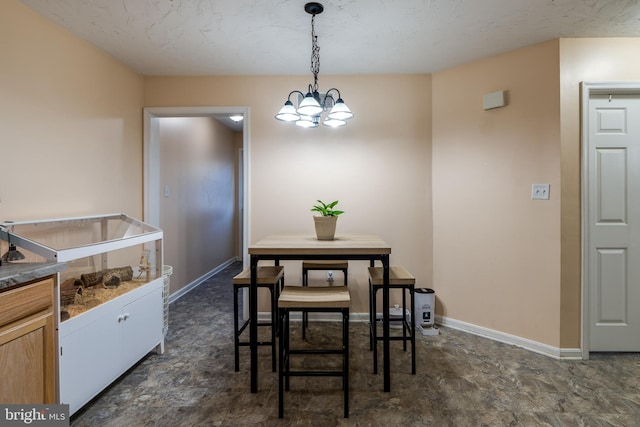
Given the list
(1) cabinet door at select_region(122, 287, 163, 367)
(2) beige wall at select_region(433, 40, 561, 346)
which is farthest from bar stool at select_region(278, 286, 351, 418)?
(2) beige wall at select_region(433, 40, 561, 346)

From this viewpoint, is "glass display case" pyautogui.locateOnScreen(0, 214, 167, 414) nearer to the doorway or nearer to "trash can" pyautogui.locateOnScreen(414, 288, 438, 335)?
the doorway

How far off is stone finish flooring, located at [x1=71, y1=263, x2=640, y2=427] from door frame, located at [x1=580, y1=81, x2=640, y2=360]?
33 centimetres

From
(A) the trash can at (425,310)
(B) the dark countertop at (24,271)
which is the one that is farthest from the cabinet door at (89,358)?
(A) the trash can at (425,310)

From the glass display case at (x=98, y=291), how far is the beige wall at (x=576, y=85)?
323 cm

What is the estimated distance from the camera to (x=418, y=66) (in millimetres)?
2992

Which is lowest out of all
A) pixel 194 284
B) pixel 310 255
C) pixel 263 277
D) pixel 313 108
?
pixel 194 284

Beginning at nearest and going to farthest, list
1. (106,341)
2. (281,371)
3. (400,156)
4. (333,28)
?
(281,371) → (106,341) → (333,28) → (400,156)

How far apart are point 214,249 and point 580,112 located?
493 centimetres

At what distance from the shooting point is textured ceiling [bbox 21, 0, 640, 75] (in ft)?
6.80

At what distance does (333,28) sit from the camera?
233 centimetres

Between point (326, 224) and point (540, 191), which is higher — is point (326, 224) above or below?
below

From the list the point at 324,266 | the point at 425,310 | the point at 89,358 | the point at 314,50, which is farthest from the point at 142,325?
the point at 314,50

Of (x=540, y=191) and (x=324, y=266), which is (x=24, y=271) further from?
(x=540, y=191)

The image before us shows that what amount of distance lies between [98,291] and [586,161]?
3.66m
